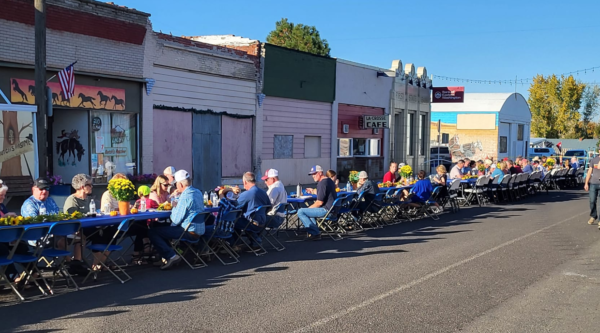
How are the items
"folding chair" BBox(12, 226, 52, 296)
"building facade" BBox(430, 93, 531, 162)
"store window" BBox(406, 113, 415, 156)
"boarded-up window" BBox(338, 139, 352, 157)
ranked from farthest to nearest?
"building facade" BBox(430, 93, 531, 162) → "store window" BBox(406, 113, 415, 156) → "boarded-up window" BBox(338, 139, 352, 157) → "folding chair" BBox(12, 226, 52, 296)

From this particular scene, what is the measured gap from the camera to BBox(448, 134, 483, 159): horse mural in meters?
46.7

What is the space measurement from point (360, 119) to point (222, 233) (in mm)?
20091

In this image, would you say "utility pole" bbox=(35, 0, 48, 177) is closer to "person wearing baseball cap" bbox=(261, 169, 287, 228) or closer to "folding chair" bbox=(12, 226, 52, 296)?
"folding chair" bbox=(12, 226, 52, 296)

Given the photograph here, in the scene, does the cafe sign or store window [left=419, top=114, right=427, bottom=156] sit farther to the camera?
store window [left=419, top=114, right=427, bottom=156]

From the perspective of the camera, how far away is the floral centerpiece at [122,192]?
354 inches

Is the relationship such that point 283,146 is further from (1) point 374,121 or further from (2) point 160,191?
(2) point 160,191

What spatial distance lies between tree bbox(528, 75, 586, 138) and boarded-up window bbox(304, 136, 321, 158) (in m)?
42.8

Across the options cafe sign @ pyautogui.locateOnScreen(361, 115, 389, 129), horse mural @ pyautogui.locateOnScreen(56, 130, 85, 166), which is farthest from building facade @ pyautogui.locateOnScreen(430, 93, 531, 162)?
horse mural @ pyautogui.locateOnScreen(56, 130, 85, 166)

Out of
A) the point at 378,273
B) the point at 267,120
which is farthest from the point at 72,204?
the point at 267,120

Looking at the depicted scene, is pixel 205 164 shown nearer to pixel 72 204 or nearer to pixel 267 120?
pixel 267 120

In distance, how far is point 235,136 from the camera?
21.7 m

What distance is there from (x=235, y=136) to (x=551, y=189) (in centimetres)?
1596

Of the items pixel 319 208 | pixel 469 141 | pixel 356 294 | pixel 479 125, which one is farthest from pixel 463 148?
pixel 356 294

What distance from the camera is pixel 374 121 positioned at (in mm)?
29031
